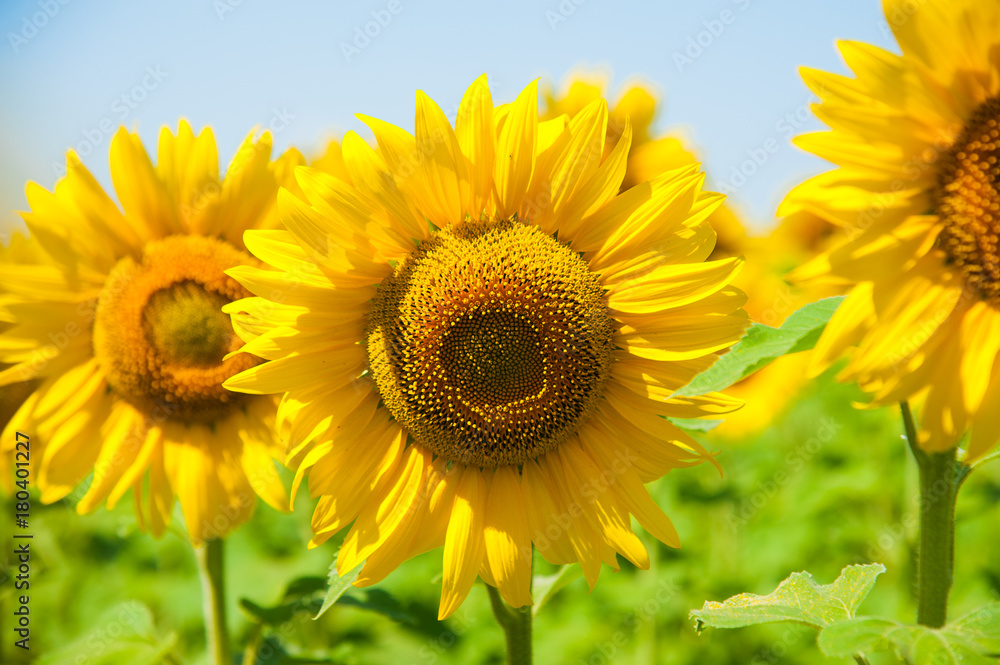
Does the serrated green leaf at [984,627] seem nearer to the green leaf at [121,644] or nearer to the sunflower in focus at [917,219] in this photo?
the sunflower in focus at [917,219]

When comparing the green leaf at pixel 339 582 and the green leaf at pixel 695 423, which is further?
the green leaf at pixel 695 423

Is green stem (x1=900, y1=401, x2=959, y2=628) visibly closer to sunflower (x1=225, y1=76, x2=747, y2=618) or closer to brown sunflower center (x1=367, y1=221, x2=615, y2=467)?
sunflower (x1=225, y1=76, x2=747, y2=618)

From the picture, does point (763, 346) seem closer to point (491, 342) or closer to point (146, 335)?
point (491, 342)

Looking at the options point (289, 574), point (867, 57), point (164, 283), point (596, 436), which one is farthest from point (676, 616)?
point (867, 57)

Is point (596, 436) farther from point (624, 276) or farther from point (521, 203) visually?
point (521, 203)

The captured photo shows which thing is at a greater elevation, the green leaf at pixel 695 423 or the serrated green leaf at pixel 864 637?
the green leaf at pixel 695 423

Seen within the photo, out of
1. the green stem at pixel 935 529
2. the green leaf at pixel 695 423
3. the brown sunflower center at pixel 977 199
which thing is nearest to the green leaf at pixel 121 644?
the green leaf at pixel 695 423
